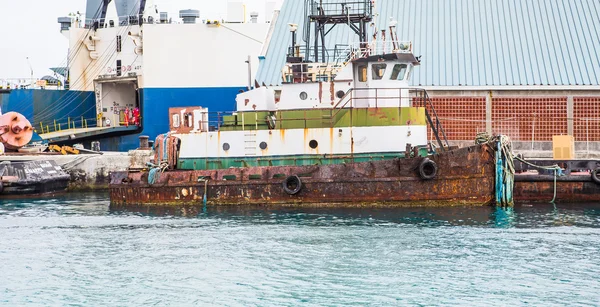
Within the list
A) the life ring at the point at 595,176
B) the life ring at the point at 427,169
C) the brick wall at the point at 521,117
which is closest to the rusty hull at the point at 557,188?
the life ring at the point at 595,176

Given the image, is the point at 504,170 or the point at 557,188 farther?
the point at 557,188

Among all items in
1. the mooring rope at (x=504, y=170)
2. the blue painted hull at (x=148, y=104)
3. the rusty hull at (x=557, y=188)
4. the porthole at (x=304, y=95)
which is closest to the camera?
the mooring rope at (x=504, y=170)

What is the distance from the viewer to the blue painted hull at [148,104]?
1577 inches

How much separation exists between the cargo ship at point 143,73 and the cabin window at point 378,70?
15.7 m

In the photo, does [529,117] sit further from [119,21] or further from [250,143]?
[119,21]

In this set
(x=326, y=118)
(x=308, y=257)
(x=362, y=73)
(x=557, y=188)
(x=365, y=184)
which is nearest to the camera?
(x=308, y=257)

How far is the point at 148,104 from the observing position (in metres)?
40.2

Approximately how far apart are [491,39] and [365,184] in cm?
1218

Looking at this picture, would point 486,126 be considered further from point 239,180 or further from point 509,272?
point 509,272

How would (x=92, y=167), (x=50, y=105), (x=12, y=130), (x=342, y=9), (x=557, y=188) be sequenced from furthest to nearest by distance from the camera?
(x=50, y=105) < (x=12, y=130) < (x=92, y=167) < (x=342, y=9) < (x=557, y=188)

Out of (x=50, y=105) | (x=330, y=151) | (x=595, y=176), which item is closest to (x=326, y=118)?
(x=330, y=151)

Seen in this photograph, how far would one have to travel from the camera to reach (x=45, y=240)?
67.4ft

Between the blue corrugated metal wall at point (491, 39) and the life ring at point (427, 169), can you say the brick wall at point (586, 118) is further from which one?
the life ring at point (427, 169)

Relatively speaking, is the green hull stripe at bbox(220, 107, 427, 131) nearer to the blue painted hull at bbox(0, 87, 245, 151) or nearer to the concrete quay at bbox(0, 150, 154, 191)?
the concrete quay at bbox(0, 150, 154, 191)
